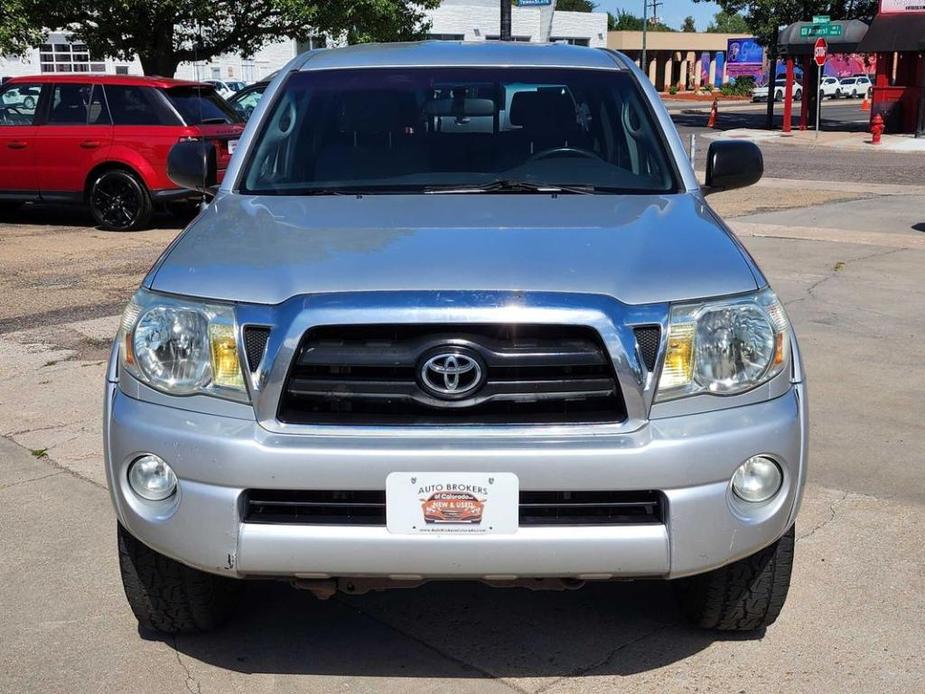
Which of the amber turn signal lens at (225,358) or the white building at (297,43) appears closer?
the amber turn signal lens at (225,358)

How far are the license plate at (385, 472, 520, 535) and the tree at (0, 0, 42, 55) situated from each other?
16758 mm

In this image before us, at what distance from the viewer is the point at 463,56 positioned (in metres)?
4.71

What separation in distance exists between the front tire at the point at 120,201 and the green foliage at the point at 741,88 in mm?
58624

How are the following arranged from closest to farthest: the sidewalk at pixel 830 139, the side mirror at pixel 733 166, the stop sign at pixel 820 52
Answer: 1. the side mirror at pixel 733 166
2. the sidewalk at pixel 830 139
3. the stop sign at pixel 820 52

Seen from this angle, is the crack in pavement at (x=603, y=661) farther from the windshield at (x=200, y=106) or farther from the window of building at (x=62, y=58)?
the window of building at (x=62, y=58)

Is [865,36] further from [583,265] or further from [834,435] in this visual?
[583,265]

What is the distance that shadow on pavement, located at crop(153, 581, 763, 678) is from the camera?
3395mm

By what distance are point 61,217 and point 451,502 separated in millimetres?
13131

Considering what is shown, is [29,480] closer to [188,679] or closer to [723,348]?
[188,679]

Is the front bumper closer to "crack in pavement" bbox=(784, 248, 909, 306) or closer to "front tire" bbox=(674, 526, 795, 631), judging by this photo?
"front tire" bbox=(674, 526, 795, 631)

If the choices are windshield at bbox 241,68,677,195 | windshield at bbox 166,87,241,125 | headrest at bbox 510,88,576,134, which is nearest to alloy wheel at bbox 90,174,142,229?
windshield at bbox 166,87,241,125

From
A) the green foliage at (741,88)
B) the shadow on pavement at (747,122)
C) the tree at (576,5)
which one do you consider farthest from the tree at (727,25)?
the shadow on pavement at (747,122)

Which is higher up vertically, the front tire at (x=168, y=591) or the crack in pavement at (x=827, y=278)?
the front tire at (x=168, y=591)

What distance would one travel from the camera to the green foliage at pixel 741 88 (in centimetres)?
6738
